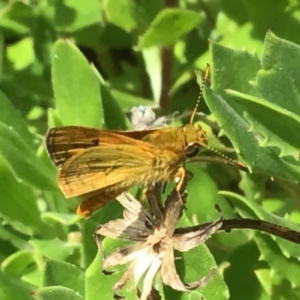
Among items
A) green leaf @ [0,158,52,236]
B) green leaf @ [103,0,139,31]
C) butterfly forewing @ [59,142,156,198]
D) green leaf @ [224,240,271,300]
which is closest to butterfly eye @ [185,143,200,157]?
butterfly forewing @ [59,142,156,198]

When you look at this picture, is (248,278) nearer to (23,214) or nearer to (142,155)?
(142,155)

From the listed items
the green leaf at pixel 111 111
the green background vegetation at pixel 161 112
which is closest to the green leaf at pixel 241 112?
the green background vegetation at pixel 161 112

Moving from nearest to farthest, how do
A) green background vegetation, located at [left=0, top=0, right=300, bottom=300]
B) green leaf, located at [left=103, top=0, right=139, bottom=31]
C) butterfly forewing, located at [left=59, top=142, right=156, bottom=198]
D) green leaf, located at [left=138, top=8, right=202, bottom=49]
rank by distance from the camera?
green background vegetation, located at [left=0, top=0, right=300, bottom=300] → butterfly forewing, located at [left=59, top=142, right=156, bottom=198] → green leaf, located at [left=138, top=8, right=202, bottom=49] → green leaf, located at [left=103, top=0, right=139, bottom=31]

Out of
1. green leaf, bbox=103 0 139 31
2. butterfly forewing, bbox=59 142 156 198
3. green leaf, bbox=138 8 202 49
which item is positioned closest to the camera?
butterfly forewing, bbox=59 142 156 198

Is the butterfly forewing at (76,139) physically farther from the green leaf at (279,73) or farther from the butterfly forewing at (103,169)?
the green leaf at (279,73)

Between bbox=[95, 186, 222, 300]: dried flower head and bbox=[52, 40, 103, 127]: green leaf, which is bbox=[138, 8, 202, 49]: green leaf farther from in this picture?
bbox=[95, 186, 222, 300]: dried flower head

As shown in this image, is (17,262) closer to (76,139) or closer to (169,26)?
(76,139)

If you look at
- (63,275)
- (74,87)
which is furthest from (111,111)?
(63,275)
